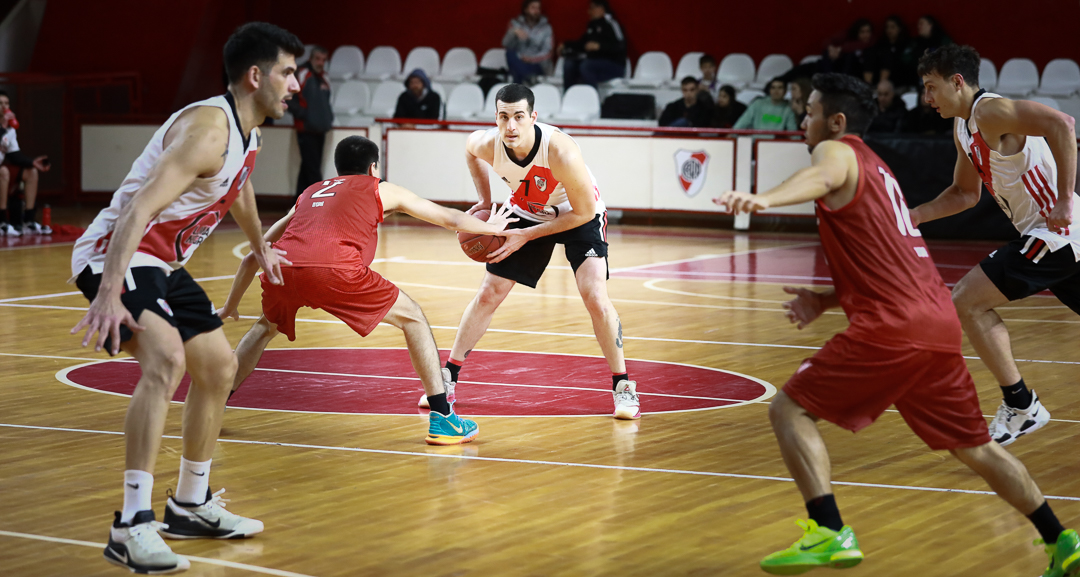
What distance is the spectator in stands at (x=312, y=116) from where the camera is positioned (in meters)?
18.7

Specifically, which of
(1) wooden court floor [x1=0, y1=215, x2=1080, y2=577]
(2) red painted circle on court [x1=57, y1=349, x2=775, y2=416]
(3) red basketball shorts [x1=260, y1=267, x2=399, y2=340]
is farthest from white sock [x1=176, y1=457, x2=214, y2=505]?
(2) red painted circle on court [x1=57, y1=349, x2=775, y2=416]

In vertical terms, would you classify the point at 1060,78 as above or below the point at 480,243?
above

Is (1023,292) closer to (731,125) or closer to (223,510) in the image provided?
(223,510)

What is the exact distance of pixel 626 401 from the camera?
6.54 meters

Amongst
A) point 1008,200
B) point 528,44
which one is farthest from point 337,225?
point 528,44

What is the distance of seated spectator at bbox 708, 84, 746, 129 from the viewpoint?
17969 millimetres

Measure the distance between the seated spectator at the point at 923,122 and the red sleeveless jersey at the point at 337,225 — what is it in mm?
12047

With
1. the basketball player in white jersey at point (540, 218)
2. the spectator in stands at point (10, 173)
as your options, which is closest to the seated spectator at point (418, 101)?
the spectator in stands at point (10, 173)

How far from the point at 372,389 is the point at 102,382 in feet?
5.04

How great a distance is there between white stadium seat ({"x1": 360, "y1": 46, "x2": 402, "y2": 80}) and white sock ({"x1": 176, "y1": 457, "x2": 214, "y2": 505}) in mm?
17500

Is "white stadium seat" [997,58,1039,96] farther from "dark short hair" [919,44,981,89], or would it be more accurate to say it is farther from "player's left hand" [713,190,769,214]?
"player's left hand" [713,190,769,214]

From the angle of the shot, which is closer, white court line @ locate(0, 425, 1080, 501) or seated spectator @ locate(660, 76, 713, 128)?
white court line @ locate(0, 425, 1080, 501)

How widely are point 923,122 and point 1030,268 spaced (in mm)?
11457

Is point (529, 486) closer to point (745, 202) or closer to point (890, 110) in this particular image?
point (745, 202)
